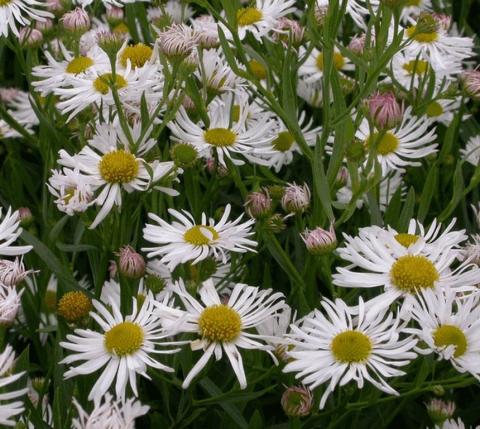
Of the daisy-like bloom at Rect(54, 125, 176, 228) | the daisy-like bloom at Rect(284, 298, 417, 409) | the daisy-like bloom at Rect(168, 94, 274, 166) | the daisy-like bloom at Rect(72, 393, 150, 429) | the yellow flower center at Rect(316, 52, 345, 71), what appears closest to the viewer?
the daisy-like bloom at Rect(72, 393, 150, 429)

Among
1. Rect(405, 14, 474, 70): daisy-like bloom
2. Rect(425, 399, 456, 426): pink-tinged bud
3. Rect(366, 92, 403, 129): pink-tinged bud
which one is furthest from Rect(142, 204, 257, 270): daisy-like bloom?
Rect(405, 14, 474, 70): daisy-like bloom

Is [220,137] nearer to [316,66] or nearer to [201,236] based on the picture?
[201,236]

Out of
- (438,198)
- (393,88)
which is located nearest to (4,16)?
(393,88)

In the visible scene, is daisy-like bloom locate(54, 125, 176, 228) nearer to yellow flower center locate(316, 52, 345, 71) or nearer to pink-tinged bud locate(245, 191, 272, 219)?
pink-tinged bud locate(245, 191, 272, 219)

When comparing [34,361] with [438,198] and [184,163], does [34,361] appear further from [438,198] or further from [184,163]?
[438,198]

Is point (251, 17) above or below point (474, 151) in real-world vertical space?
above

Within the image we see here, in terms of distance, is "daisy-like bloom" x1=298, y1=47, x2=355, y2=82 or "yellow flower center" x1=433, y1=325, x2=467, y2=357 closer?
"yellow flower center" x1=433, y1=325, x2=467, y2=357

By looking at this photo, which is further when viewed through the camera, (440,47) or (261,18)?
(440,47)

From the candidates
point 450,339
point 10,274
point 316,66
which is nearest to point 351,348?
point 450,339
